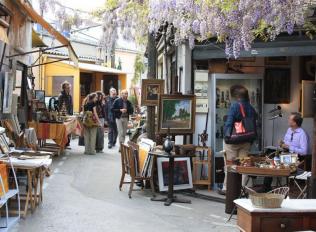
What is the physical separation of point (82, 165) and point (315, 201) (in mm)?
7902

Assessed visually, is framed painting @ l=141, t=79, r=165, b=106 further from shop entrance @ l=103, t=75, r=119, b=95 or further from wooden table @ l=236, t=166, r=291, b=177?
shop entrance @ l=103, t=75, r=119, b=95

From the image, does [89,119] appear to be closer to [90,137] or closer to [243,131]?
[90,137]

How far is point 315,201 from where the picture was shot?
5.55 meters

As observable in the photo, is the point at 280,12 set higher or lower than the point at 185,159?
higher

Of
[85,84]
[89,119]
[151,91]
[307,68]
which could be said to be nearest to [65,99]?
[89,119]

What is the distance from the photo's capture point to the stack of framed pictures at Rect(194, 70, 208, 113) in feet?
34.1

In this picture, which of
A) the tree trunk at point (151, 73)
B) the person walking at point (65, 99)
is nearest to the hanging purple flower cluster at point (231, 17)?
the tree trunk at point (151, 73)

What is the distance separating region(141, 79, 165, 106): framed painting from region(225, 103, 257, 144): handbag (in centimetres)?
239

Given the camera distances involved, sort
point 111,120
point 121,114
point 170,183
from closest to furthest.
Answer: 1. point 170,183
2. point 121,114
3. point 111,120

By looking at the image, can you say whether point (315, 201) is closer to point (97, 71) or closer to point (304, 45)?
point (304, 45)

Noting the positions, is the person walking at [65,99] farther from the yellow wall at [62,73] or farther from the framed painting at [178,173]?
the yellow wall at [62,73]

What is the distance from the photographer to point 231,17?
7902mm

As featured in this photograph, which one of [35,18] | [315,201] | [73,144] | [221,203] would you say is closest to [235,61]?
[221,203]

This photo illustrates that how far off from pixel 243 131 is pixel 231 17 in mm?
1817
